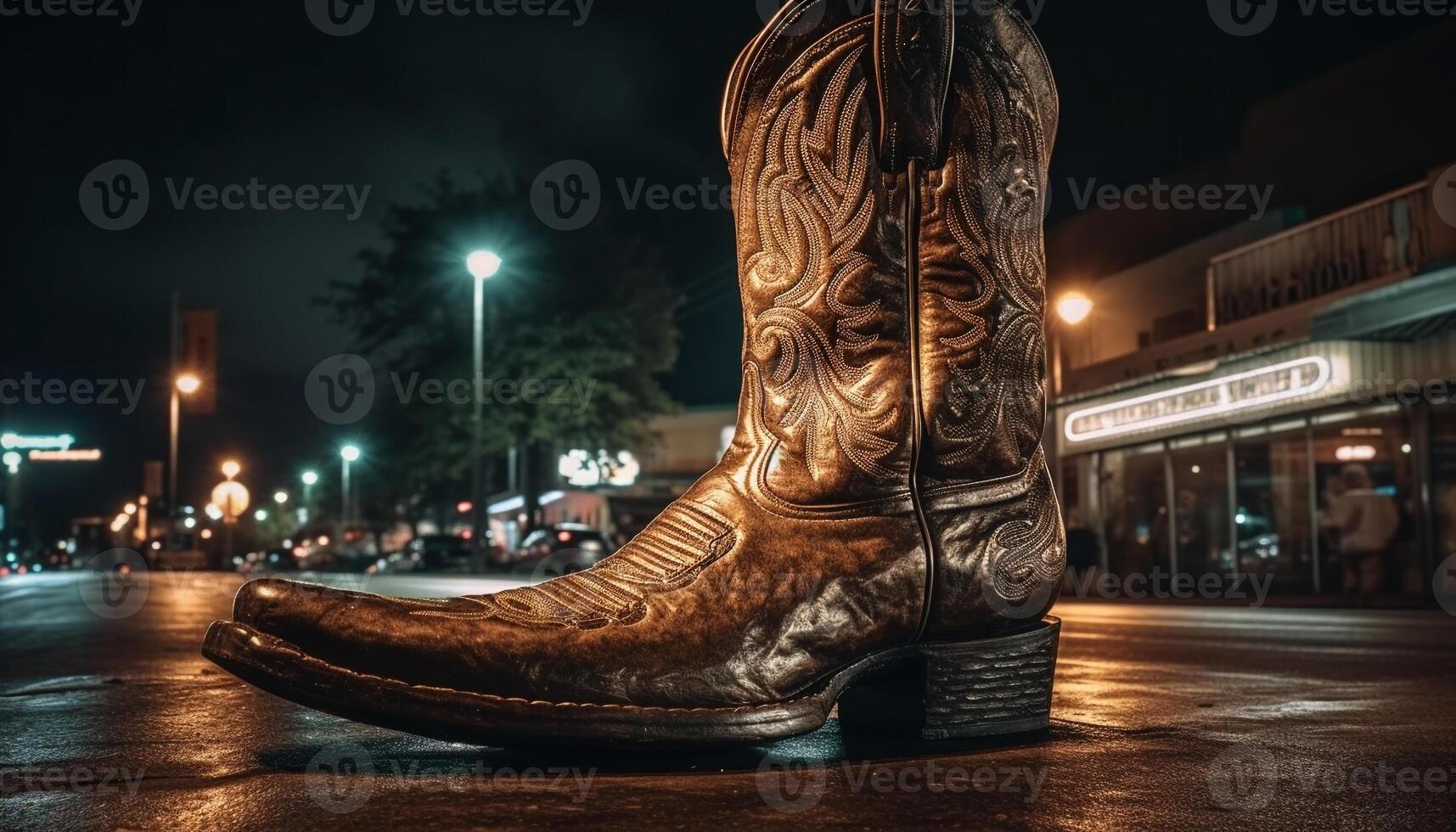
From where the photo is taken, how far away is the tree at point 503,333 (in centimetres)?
2791

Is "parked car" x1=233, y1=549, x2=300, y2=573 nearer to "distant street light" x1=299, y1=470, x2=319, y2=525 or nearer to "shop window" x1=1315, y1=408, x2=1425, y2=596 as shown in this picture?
"distant street light" x1=299, y1=470, x2=319, y2=525

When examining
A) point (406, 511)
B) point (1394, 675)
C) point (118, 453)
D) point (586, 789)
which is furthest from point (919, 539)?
point (118, 453)

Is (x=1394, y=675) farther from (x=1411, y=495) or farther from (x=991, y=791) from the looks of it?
(x=1411, y=495)

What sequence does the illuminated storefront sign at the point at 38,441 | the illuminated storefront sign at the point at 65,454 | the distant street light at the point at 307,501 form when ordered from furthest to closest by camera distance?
the distant street light at the point at 307,501, the illuminated storefront sign at the point at 38,441, the illuminated storefront sign at the point at 65,454

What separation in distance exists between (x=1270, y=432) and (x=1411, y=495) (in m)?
2.25

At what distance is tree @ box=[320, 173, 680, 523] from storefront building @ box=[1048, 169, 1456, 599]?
37.1ft

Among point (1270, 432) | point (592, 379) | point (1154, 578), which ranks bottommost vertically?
point (1154, 578)

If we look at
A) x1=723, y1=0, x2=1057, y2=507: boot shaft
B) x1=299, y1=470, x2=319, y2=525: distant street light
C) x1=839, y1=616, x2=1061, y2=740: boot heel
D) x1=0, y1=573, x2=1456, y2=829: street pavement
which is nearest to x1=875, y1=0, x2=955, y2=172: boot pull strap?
x1=723, y1=0, x2=1057, y2=507: boot shaft

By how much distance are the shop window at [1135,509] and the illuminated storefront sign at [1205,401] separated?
0.67 m

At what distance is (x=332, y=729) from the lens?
6.86 ft

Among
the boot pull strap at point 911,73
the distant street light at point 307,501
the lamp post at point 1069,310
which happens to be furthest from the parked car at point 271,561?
the boot pull strap at point 911,73

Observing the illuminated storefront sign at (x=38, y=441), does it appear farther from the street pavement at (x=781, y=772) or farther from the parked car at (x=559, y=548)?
the street pavement at (x=781, y=772)

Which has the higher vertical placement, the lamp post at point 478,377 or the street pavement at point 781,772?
the lamp post at point 478,377

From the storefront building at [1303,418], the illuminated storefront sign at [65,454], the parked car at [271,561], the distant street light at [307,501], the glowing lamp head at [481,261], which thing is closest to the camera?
the storefront building at [1303,418]
